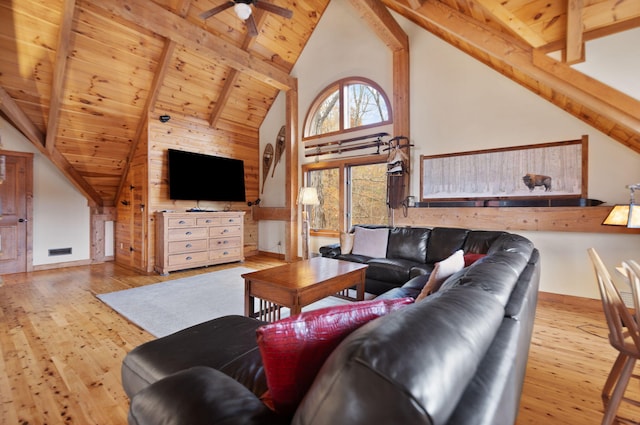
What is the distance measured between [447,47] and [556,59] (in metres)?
2.12

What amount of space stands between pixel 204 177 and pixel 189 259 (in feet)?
5.01

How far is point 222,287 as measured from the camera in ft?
13.2

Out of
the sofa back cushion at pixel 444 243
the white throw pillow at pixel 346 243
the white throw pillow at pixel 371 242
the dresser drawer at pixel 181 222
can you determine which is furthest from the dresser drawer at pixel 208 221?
the sofa back cushion at pixel 444 243

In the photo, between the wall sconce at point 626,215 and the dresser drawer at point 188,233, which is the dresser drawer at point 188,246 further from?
the wall sconce at point 626,215

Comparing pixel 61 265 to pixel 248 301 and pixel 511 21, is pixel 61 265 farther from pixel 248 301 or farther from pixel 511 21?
pixel 511 21

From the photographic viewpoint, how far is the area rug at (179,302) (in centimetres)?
287

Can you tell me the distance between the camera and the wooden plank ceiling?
2.27m

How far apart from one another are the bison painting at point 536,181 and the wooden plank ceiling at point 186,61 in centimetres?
69

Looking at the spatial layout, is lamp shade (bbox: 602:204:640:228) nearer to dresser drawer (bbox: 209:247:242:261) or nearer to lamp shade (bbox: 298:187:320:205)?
lamp shade (bbox: 298:187:320:205)

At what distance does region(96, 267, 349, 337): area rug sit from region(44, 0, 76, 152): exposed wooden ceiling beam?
8.61 ft

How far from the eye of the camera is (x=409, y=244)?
151 inches

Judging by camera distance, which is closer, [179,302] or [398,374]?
[398,374]

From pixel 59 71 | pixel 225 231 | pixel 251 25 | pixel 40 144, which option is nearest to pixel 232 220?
pixel 225 231

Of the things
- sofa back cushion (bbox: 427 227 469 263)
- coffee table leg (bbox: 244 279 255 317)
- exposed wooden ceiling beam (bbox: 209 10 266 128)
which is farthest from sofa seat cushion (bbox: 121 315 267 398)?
exposed wooden ceiling beam (bbox: 209 10 266 128)
